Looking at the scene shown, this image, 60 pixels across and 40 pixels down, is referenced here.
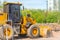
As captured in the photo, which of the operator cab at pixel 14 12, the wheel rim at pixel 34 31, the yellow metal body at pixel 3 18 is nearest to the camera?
the yellow metal body at pixel 3 18

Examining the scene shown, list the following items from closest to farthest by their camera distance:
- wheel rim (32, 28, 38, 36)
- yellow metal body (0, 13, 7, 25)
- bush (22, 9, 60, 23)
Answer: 1. yellow metal body (0, 13, 7, 25)
2. wheel rim (32, 28, 38, 36)
3. bush (22, 9, 60, 23)

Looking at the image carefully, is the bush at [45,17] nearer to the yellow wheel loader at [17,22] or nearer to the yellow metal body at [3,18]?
the yellow wheel loader at [17,22]

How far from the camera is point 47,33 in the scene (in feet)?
51.5

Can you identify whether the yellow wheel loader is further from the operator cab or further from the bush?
the bush

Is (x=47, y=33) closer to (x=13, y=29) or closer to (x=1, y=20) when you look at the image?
(x=13, y=29)

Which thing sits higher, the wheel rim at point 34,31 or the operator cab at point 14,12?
the operator cab at point 14,12

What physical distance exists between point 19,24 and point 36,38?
67.5 inches

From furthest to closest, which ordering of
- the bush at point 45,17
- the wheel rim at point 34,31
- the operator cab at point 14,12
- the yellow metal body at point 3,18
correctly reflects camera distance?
the bush at point 45,17, the wheel rim at point 34,31, the operator cab at point 14,12, the yellow metal body at point 3,18

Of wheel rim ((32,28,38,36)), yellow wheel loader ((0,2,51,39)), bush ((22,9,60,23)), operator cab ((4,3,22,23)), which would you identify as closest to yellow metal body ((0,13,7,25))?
yellow wheel loader ((0,2,51,39))

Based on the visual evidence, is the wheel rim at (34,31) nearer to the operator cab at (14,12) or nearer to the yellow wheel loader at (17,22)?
the yellow wheel loader at (17,22)

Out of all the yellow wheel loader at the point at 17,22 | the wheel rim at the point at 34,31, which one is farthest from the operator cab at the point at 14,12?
the wheel rim at the point at 34,31

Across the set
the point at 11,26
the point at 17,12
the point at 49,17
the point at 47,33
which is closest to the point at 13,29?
the point at 11,26

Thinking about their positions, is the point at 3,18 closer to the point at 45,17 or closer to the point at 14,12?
the point at 14,12

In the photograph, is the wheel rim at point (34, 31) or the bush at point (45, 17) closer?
the wheel rim at point (34, 31)
